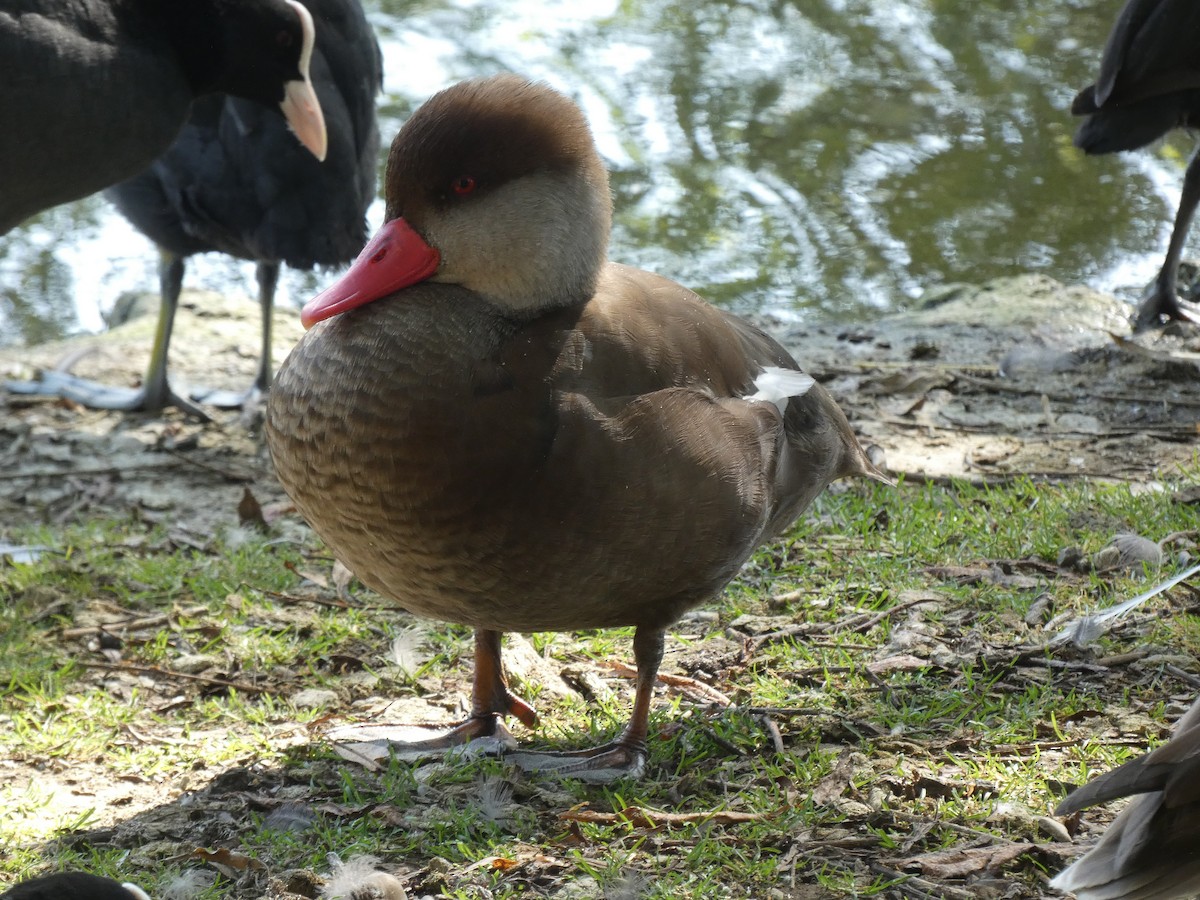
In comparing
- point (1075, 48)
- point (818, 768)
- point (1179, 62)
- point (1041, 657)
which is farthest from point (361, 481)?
point (1075, 48)

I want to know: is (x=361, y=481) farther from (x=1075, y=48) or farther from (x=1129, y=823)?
(x=1075, y=48)

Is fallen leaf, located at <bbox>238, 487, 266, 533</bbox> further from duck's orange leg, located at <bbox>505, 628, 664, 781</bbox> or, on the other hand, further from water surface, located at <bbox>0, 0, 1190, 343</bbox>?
water surface, located at <bbox>0, 0, 1190, 343</bbox>

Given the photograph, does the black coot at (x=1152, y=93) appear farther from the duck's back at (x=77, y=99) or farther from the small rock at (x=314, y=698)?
the small rock at (x=314, y=698)

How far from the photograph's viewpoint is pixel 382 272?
3.19m

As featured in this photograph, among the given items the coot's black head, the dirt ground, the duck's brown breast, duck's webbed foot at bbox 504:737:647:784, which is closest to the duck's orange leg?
duck's webbed foot at bbox 504:737:647:784

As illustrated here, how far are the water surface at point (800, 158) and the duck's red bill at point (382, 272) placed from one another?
5.29 m

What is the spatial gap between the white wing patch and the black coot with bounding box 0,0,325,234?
9.14ft

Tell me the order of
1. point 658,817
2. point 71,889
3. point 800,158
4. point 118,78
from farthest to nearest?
1. point 800,158
2. point 118,78
3. point 658,817
4. point 71,889

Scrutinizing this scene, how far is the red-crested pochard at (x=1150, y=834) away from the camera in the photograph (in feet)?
7.05

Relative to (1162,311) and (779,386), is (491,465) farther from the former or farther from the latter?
(1162,311)

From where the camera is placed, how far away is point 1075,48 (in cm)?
1205

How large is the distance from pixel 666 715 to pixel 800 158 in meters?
7.10

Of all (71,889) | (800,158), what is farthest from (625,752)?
(800,158)

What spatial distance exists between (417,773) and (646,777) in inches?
21.2
